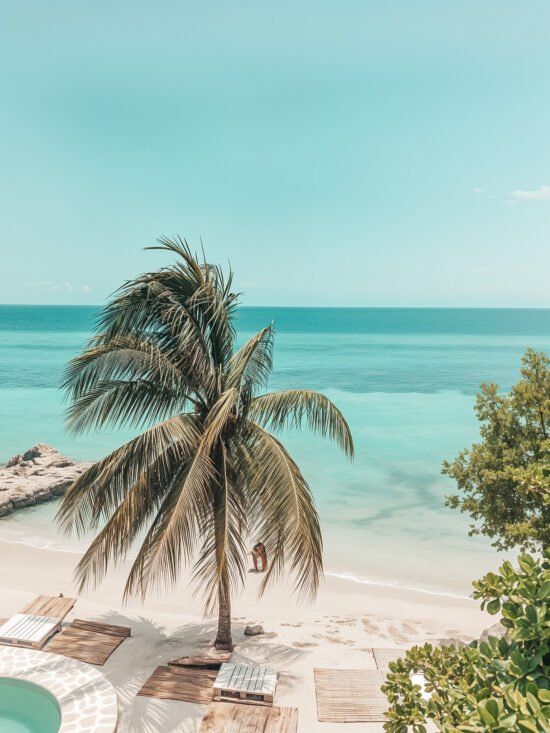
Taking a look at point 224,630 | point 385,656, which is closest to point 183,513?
point 224,630

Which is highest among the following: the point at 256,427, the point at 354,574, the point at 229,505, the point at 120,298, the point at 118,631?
the point at 120,298

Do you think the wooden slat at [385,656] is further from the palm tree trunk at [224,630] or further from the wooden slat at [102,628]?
the wooden slat at [102,628]

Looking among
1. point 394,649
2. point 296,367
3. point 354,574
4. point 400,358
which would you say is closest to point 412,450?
point 354,574

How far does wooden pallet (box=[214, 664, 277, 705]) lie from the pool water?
6.78ft

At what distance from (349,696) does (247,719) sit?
1.53 meters

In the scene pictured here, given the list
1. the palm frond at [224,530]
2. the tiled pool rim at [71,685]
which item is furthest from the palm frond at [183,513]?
the tiled pool rim at [71,685]

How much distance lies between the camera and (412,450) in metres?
27.6

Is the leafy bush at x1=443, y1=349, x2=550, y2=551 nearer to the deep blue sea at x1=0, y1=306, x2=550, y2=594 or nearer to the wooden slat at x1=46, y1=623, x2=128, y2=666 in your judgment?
the deep blue sea at x1=0, y1=306, x2=550, y2=594

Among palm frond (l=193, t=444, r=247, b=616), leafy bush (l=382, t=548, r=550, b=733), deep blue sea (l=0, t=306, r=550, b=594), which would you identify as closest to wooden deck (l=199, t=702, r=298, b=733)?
palm frond (l=193, t=444, r=247, b=616)

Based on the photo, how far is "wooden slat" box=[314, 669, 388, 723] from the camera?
7.03 metres

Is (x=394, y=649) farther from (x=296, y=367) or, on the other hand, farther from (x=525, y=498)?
(x=296, y=367)

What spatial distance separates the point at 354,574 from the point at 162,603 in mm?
4962

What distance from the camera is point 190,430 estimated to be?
Answer: 732cm

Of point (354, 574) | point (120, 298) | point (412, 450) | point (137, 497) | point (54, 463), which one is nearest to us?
point (137, 497)
